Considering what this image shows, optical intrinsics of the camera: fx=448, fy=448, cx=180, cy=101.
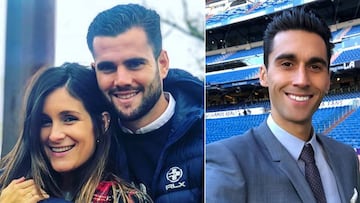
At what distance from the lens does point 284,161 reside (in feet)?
6.44

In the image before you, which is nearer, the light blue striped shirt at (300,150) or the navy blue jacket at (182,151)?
the navy blue jacket at (182,151)

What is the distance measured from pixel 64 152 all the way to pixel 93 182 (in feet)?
0.53

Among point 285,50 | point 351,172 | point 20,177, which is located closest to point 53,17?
point 20,177

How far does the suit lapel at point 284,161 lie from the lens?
190 cm

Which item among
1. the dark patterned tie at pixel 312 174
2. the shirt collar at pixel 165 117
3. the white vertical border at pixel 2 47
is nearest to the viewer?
the white vertical border at pixel 2 47

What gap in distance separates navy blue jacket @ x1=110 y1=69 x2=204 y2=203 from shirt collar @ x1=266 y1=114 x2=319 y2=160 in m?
0.38

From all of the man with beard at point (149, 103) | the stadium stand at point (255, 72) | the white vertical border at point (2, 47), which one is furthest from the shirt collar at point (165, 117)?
the white vertical border at point (2, 47)

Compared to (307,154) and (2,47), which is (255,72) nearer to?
(307,154)

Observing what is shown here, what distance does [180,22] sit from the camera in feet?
5.97

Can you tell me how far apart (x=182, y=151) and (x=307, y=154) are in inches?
24.2

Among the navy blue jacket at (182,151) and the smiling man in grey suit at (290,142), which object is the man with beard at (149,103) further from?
the smiling man in grey suit at (290,142)

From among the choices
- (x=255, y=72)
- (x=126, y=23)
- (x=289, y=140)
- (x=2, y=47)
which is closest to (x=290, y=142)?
(x=289, y=140)

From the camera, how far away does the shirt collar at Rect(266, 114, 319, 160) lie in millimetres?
2018

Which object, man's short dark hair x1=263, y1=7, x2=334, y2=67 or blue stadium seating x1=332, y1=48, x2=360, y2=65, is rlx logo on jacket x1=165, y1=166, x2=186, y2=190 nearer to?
man's short dark hair x1=263, y1=7, x2=334, y2=67
